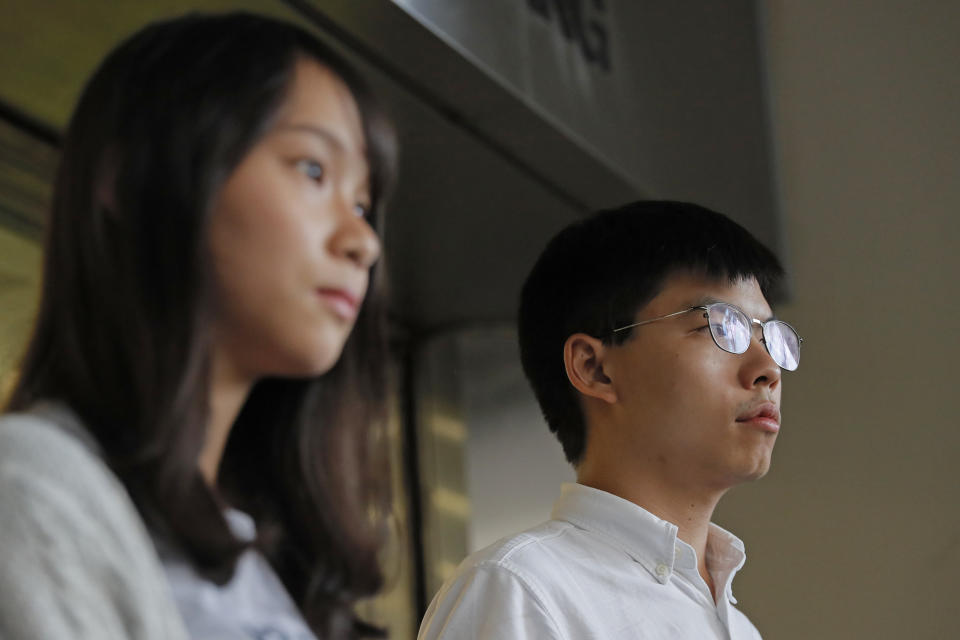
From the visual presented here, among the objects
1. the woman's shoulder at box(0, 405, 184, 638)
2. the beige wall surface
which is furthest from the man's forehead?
the beige wall surface

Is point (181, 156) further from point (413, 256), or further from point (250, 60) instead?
point (413, 256)

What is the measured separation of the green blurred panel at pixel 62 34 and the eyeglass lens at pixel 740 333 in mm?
821

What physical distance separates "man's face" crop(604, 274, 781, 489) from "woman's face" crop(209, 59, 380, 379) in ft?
2.76

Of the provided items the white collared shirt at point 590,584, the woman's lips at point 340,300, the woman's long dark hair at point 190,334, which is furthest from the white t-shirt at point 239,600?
the white collared shirt at point 590,584

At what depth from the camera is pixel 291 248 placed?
69 cm

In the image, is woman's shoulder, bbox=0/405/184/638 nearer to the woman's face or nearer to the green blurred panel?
the woman's face

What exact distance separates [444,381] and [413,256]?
0.47 meters

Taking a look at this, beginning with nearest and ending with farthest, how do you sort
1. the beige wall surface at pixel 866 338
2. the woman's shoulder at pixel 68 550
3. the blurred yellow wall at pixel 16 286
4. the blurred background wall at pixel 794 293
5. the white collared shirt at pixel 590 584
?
the woman's shoulder at pixel 68 550 → the white collared shirt at pixel 590 584 → the blurred yellow wall at pixel 16 286 → the blurred background wall at pixel 794 293 → the beige wall surface at pixel 866 338

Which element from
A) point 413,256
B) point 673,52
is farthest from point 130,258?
point 673,52

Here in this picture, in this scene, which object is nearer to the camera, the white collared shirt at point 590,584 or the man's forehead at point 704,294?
the white collared shirt at point 590,584

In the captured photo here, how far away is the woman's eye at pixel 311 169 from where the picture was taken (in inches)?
28.4

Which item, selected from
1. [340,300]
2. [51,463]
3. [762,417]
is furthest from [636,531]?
[51,463]

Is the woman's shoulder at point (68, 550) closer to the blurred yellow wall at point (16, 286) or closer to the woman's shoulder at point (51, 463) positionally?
the woman's shoulder at point (51, 463)

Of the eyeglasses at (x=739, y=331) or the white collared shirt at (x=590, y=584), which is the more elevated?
the eyeglasses at (x=739, y=331)
